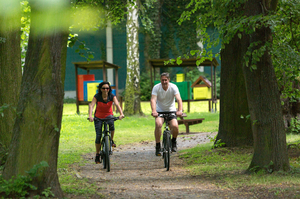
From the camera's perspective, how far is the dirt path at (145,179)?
530cm

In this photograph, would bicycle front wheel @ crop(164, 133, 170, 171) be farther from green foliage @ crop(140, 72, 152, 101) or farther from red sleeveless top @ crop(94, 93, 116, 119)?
green foliage @ crop(140, 72, 152, 101)

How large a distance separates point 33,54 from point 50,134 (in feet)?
3.26

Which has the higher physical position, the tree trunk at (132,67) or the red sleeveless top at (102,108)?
the tree trunk at (132,67)

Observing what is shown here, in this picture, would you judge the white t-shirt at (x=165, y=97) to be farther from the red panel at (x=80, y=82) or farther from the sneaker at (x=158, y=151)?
the red panel at (x=80, y=82)

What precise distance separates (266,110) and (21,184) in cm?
378

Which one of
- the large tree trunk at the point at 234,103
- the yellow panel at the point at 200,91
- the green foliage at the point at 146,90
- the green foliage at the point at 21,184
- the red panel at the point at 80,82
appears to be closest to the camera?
the green foliage at the point at 21,184

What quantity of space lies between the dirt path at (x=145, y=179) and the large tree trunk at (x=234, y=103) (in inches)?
52.1

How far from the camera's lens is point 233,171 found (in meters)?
6.53

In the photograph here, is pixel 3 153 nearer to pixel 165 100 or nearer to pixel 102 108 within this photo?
pixel 102 108

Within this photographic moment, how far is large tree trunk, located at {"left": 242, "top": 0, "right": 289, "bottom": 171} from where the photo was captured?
5.93m

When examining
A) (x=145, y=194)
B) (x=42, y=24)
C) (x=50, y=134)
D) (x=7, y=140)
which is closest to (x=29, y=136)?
(x=50, y=134)

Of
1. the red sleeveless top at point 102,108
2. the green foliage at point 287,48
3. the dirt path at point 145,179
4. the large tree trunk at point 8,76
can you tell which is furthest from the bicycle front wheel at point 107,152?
the green foliage at point 287,48

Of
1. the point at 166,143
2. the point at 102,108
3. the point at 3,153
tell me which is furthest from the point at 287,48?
the point at 3,153

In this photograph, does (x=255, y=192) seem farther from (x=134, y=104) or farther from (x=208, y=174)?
(x=134, y=104)
